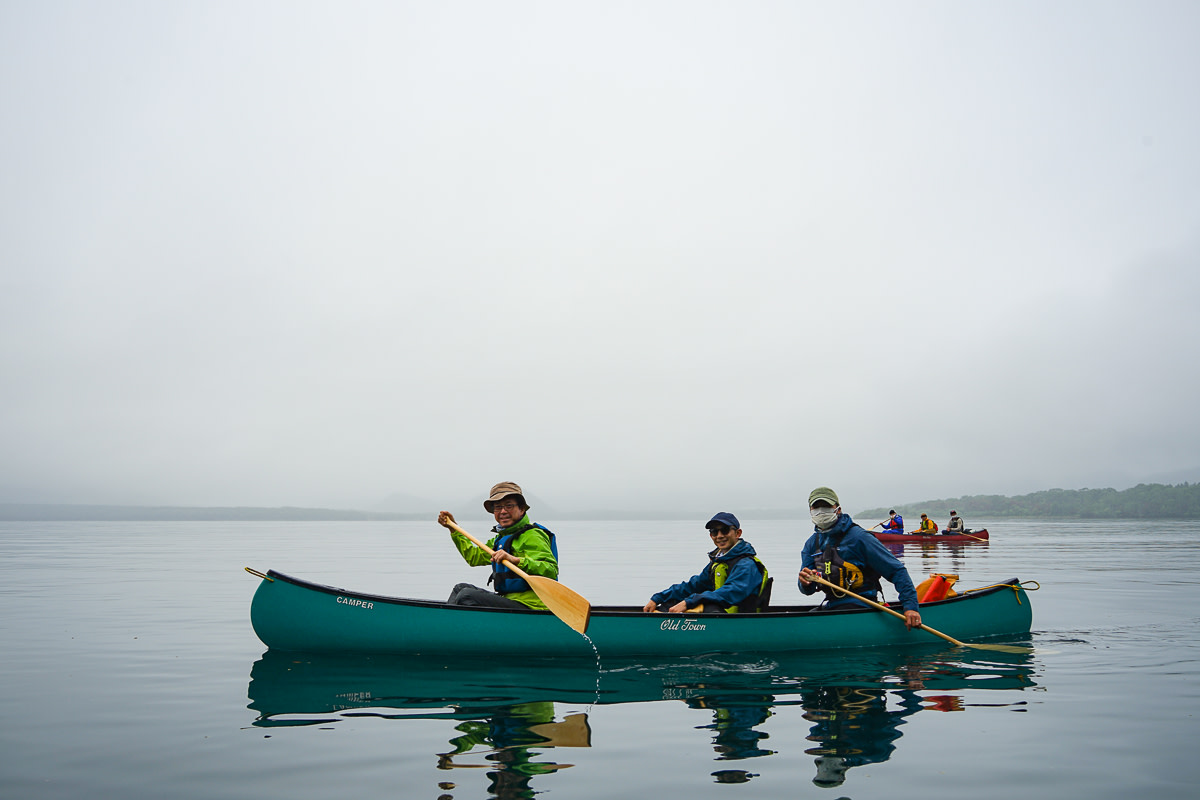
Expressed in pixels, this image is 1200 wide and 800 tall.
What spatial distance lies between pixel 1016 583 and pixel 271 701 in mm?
9214

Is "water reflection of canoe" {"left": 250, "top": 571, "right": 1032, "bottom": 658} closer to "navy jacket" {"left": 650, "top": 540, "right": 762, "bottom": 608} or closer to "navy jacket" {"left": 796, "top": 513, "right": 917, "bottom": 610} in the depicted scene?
"navy jacket" {"left": 650, "top": 540, "right": 762, "bottom": 608}

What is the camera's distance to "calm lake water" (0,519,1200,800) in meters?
4.87

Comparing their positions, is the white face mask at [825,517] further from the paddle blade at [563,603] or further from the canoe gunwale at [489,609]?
the paddle blade at [563,603]

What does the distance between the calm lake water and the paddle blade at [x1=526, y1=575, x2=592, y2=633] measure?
1.73 feet

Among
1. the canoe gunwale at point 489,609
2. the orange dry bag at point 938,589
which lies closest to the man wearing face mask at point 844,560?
the canoe gunwale at point 489,609

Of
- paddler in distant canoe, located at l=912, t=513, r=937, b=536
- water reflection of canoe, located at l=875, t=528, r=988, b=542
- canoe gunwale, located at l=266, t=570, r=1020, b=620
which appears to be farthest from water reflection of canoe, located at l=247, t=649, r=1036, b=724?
paddler in distant canoe, located at l=912, t=513, r=937, b=536

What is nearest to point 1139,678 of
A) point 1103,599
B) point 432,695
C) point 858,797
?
point 858,797

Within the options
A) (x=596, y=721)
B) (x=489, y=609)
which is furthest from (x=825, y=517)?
(x=596, y=721)

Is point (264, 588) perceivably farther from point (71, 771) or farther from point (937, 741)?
point (937, 741)

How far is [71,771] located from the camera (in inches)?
202

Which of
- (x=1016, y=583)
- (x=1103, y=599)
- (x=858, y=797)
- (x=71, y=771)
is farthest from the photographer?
(x=1103, y=599)

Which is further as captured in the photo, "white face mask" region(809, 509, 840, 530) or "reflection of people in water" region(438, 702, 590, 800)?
"white face mask" region(809, 509, 840, 530)

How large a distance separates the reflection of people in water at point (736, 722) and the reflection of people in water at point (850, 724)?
1.20 feet

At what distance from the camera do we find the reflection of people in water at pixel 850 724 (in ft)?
17.2
